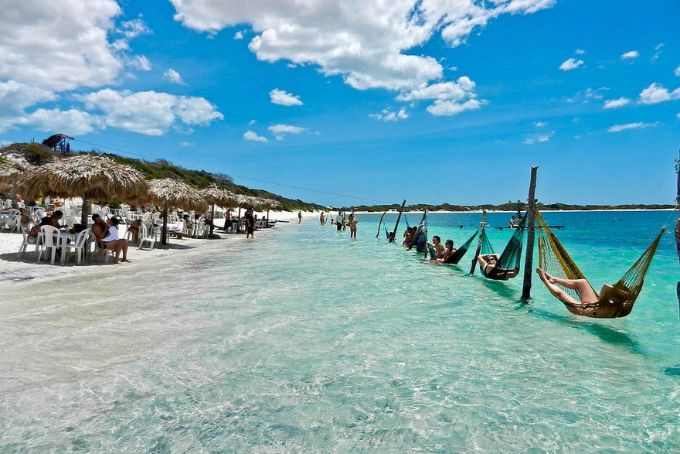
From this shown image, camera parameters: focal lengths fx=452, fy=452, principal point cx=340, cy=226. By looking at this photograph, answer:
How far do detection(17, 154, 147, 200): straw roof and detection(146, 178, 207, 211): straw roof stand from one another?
269 centimetres

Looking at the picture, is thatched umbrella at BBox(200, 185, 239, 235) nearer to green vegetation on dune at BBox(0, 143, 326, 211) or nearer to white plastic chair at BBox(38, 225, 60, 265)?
green vegetation on dune at BBox(0, 143, 326, 211)

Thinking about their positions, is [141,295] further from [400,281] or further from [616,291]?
[616,291]

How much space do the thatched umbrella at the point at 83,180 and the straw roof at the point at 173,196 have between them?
2.68 meters

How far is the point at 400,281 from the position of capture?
941 cm

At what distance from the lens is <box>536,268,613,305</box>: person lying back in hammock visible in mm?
6127

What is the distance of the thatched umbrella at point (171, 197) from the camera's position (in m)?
13.1

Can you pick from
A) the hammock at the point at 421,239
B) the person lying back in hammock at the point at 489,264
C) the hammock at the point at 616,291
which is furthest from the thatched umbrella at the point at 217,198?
the hammock at the point at 616,291

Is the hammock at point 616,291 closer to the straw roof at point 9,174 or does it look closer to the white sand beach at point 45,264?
the white sand beach at point 45,264

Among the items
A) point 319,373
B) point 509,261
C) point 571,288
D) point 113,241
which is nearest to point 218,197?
point 113,241

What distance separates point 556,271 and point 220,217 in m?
29.9

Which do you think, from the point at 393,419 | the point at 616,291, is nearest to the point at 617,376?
the point at 616,291

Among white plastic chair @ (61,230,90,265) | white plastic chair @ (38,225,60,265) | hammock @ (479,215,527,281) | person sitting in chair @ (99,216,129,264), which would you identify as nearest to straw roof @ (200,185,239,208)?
person sitting in chair @ (99,216,129,264)

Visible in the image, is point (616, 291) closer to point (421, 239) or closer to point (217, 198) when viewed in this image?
point (421, 239)

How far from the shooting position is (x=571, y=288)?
6602 mm
